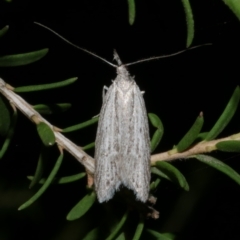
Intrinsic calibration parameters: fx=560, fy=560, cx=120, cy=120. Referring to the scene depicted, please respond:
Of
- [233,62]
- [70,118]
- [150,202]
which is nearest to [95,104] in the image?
[70,118]

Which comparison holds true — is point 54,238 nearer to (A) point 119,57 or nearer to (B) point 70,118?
(B) point 70,118

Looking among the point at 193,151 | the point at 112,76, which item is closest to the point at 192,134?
the point at 193,151

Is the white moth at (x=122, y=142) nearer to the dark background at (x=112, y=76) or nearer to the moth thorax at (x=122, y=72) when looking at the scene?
the moth thorax at (x=122, y=72)

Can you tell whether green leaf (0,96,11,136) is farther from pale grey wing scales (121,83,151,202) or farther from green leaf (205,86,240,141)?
green leaf (205,86,240,141)

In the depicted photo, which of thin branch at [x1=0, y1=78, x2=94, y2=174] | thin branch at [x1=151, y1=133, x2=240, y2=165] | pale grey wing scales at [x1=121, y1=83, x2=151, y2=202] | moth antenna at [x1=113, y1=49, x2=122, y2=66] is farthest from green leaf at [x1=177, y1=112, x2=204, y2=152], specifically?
moth antenna at [x1=113, y1=49, x2=122, y2=66]

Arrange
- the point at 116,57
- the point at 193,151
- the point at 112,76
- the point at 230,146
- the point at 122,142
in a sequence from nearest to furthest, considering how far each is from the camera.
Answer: the point at 230,146
the point at 193,151
the point at 122,142
the point at 116,57
the point at 112,76

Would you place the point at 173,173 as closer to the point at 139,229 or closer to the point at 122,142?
the point at 139,229
